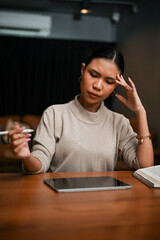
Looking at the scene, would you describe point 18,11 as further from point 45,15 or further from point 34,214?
point 34,214

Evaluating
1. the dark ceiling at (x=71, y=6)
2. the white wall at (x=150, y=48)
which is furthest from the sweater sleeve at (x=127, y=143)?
the dark ceiling at (x=71, y=6)

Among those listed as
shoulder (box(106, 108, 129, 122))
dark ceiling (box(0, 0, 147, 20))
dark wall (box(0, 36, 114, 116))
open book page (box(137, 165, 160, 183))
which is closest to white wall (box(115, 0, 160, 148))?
dark ceiling (box(0, 0, 147, 20))

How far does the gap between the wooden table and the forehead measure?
49 centimetres

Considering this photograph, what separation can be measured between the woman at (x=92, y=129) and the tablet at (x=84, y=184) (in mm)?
219

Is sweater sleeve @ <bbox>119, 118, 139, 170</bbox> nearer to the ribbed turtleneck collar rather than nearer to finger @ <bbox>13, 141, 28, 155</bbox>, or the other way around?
the ribbed turtleneck collar

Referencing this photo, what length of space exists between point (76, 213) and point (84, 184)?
0.23 metres

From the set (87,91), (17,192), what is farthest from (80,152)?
(17,192)

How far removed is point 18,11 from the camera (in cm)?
476

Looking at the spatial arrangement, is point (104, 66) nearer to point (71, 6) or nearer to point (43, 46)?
point (71, 6)

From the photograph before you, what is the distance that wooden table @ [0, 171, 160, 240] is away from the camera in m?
0.60

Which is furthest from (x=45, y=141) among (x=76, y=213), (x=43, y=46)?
(x=43, y=46)

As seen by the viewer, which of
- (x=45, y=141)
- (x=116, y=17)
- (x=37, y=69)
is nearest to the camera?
(x=45, y=141)

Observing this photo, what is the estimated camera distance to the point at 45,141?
1186 millimetres

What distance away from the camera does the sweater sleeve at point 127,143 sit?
1.31 metres
